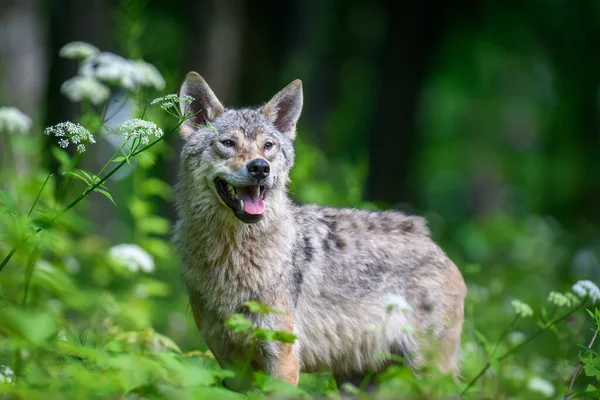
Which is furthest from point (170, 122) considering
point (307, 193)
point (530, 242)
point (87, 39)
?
point (530, 242)

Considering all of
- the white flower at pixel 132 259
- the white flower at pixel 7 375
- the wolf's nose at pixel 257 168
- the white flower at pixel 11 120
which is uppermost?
the white flower at pixel 11 120

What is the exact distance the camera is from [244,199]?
5.34m

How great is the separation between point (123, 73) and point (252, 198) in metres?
1.90

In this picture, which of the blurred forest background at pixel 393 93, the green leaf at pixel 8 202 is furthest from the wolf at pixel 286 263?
the green leaf at pixel 8 202

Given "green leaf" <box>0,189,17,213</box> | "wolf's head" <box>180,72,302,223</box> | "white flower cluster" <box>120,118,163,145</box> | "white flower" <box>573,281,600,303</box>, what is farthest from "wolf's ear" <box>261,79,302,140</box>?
"white flower" <box>573,281,600,303</box>

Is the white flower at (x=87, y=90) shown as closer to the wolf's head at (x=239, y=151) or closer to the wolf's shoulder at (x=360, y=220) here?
the wolf's head at (x=239, y=151)

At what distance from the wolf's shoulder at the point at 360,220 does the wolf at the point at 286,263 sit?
0.04 ft

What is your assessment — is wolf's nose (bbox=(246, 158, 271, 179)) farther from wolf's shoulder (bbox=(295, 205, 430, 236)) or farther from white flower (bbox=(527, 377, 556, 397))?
white flower (bbox=(527, 377, 556, 397))

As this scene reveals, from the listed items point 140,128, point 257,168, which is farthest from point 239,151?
point 140,128

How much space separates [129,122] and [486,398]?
11.5 ft

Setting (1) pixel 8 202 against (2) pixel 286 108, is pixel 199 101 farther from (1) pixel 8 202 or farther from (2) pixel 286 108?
(1) pixel 8 202

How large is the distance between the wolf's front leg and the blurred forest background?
1.51m

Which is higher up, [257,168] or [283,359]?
[257,168]

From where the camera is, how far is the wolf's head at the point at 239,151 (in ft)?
17.3
